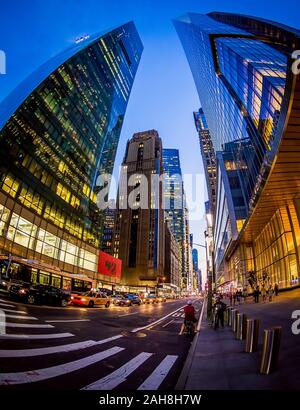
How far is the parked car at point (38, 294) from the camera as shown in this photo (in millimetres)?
18797

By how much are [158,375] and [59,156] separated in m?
47.3

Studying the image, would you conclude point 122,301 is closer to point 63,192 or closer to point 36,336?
point 63,192

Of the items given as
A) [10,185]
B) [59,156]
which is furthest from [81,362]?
[59,156]

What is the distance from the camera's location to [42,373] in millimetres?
5055

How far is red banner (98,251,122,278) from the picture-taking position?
205 feet

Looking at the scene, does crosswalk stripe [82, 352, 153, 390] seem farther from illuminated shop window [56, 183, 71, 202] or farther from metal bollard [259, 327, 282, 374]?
illuminated shop window [56, 183, 71, 202]

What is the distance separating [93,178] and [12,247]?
33.5 m

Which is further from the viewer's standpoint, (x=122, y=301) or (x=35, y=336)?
(x=122, y=301)

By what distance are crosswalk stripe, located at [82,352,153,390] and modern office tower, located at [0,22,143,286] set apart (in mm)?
28918

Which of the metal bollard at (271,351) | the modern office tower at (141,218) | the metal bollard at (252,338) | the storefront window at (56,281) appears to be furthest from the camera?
the modern office tower at (141,218)

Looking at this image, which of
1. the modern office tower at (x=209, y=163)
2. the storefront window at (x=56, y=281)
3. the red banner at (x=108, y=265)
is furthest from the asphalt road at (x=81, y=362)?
the modern office tower at (x=209, y=163)

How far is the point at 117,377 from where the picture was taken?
17.8 ft

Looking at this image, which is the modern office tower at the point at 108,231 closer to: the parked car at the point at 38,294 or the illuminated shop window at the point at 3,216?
the illuminated shop window at the point at 3,216

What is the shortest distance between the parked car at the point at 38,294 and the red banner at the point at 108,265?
132 feet
